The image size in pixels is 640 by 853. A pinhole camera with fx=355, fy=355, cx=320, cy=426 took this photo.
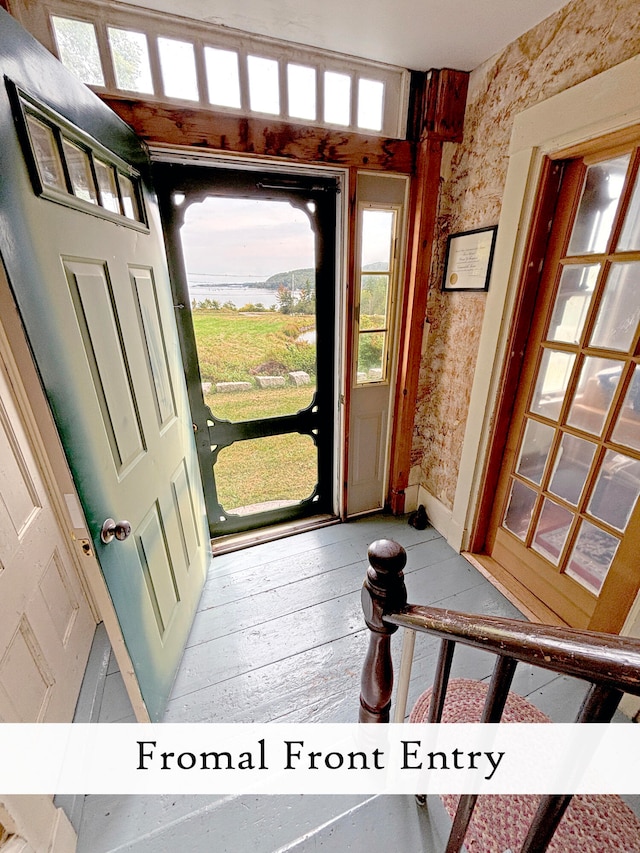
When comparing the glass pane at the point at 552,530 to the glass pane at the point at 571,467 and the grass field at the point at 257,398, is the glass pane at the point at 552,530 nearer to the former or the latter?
the glass pane at the point at 571,467

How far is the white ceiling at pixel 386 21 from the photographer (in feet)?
4.13

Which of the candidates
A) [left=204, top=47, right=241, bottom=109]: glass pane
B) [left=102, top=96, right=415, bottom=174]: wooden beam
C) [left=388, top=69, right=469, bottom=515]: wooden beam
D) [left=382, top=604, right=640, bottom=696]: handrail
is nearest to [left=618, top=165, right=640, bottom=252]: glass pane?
[left=388, top=69, right=469, bottom=515]: wooden beam

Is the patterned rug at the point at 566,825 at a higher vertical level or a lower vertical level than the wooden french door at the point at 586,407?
lower

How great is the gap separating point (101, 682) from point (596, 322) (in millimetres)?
2518

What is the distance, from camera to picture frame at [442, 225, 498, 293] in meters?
1.72

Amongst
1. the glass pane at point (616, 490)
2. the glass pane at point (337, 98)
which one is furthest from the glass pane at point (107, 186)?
the glass pane at point (616, 490)

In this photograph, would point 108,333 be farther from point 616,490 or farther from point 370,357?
point 616,490

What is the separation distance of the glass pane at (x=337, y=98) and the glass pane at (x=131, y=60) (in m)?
0.74

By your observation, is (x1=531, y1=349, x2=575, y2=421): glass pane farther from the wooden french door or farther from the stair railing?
the stair railing

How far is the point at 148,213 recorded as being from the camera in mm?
1452

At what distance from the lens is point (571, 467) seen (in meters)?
1.60

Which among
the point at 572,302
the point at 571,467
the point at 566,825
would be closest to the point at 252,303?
the point at 572,302

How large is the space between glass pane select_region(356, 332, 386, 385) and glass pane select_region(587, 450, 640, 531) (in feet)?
3.97

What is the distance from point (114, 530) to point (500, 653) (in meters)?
0.99
